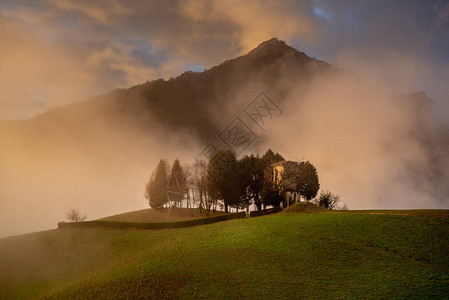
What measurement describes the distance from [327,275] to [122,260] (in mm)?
26605

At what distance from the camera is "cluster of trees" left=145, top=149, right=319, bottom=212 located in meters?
69.2

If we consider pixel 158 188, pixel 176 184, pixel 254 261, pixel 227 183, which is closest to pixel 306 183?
pixel 227 183

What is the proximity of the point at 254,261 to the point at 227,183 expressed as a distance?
44.7 m

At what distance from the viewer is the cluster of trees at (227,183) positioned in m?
69.2

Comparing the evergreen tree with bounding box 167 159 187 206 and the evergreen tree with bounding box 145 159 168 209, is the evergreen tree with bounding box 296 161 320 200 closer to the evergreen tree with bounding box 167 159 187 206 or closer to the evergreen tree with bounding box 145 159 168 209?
the evergreen tree with bounding box 167 159 187 206

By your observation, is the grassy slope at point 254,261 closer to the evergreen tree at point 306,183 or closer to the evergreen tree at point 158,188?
the evergreen tree at point 306,183

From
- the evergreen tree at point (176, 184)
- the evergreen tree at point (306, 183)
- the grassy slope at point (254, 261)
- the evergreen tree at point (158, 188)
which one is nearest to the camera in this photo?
the grassy slope at point (254, 261)

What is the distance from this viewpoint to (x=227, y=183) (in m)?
72.4

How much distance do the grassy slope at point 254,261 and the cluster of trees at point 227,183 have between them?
24049mm

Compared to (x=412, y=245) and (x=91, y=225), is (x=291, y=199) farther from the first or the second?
(x=91, y=225)

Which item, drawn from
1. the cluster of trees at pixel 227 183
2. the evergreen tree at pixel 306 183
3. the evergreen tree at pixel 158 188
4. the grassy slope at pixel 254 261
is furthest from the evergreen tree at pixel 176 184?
the evergreen tree at pixel 306 183

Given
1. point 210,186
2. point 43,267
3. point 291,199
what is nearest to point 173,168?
point 210,186

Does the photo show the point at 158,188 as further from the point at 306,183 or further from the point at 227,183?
the point at 306,183

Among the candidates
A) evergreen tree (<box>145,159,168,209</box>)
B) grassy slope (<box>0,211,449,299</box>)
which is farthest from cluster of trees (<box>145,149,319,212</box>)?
grassy slope (<box>0,211,449,299</box>)
